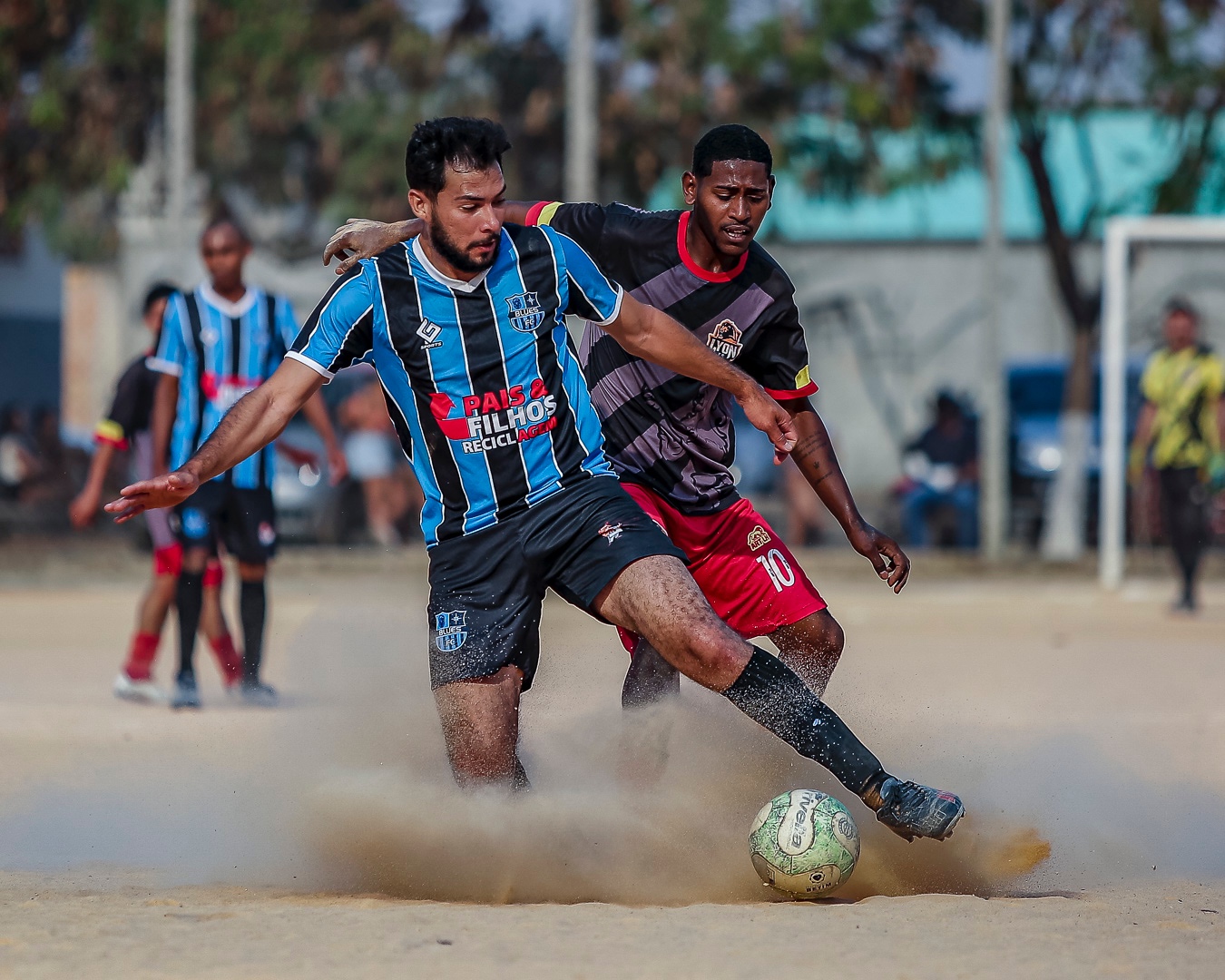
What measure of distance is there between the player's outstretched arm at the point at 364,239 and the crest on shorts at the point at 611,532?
1003mm

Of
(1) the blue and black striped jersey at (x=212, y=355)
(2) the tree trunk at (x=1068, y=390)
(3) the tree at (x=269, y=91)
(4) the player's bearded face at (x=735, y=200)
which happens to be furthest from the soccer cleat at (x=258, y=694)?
(3) the tree at (x=269, y=91)

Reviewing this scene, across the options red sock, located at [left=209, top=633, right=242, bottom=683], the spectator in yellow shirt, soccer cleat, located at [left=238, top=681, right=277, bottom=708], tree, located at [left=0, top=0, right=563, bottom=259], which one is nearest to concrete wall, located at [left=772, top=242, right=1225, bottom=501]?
tree, located at [left=0, top=0, right=563, bottom=259]

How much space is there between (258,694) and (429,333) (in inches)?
160

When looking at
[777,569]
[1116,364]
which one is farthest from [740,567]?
[1116,364]

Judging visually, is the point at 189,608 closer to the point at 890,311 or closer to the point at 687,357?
the point at 687,357

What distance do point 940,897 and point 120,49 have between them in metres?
22.9

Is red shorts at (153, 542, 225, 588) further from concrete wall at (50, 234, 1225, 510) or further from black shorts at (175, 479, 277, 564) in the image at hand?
concrete wall at (50, 234, 1225, 510)

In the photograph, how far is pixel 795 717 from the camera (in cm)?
481

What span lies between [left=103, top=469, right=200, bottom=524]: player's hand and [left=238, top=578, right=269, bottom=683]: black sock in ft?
13.3

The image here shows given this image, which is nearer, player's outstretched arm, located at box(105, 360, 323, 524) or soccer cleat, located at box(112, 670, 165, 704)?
player's outstretched arm, located at box(105, 360, 323, 524)

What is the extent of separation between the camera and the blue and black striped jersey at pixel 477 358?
4.98m

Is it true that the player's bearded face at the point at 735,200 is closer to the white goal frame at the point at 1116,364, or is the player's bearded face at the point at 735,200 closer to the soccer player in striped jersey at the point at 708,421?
the soccer player in striped jersey at the point at 708,421

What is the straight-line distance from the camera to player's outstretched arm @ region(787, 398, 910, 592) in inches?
219

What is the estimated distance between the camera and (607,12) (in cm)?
2477
